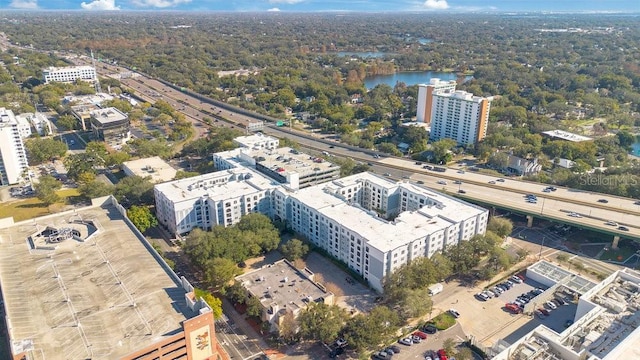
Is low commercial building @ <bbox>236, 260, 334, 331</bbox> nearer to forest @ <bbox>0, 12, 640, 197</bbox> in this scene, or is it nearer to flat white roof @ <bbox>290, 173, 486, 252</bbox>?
flat white roof @ <bbox>290, 173, 486, 252</bbox>

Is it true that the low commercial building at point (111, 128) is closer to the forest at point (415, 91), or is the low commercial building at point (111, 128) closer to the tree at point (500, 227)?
the forest at point (415, 91)

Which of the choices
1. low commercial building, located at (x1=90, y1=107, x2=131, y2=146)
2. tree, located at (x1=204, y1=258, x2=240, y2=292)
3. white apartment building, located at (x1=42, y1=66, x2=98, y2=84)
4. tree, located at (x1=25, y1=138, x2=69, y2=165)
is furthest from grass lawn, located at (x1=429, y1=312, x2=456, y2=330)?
white apartment building, located at (x1=42, y1=66, x2=98, y2=84)

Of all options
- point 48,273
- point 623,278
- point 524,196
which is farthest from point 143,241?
point 524,196

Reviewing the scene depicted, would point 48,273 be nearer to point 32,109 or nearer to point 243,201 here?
point 243,201

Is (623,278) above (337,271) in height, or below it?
above

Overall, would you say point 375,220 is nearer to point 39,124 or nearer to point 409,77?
point 39,124
